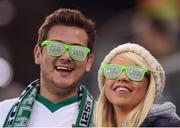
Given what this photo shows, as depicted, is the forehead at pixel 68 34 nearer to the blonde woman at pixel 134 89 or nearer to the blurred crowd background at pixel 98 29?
the blonde woman at pixel 134 89

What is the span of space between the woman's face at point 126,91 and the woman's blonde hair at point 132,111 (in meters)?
0.03

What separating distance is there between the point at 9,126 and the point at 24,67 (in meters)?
4.16

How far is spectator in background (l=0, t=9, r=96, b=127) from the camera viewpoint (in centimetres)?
413

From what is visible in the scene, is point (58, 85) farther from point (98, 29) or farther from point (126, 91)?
point (98, 29)

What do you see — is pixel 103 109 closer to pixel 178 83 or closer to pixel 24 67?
pixel 178 83

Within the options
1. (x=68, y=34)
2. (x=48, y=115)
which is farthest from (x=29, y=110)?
(x=68, y=34)

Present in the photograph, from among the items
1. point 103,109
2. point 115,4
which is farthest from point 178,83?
point 103,109

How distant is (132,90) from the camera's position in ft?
11.8

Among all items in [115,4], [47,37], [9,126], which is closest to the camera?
[9,126]

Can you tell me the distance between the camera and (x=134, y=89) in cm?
359

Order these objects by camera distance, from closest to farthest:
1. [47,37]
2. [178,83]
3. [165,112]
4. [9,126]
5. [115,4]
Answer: [165,112] → [9,126] → [47,37] → [178,83] → [115,4]

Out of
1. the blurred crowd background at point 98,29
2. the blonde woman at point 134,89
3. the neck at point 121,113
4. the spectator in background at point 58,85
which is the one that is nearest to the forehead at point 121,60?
the blonde woman at point 134,89

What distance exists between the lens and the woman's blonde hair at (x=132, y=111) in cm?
353

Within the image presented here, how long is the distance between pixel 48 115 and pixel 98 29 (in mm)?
3871
